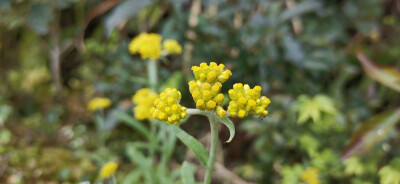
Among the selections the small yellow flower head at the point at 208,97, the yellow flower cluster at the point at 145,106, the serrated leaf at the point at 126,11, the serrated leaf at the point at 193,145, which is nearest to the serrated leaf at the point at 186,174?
the serrated leaf at the point at 193,145

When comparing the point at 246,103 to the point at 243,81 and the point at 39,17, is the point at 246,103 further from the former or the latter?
the point at 39,17

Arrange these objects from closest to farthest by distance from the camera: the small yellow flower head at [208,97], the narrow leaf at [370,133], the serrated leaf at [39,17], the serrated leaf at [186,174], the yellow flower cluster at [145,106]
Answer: the small yellow flower head at [208,97] → the serrated leaf at [186,174] → the yellow flower cluster at [145,106] → the narrow leaf at [370,133] → the serrated leaf at [39,17]

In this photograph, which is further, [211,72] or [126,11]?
[126,11]

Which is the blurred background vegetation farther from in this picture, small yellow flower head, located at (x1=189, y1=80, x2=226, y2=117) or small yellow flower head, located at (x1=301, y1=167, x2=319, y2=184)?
small yellow flower head, located at (x1=189, y1=80, x2=226, y2=117)

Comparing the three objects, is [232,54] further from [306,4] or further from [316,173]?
[316,173]

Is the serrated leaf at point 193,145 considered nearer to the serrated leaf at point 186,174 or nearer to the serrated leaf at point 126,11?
the serrated leaf at point 186,174

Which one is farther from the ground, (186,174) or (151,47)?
(151,47)

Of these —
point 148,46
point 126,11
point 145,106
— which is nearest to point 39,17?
point 126,11

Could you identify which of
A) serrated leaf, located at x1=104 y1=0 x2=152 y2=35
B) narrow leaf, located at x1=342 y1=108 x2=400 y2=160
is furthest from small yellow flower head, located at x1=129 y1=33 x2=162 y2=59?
narrow leaf, located at x1=342 y1=108 x2=400 y2=160
